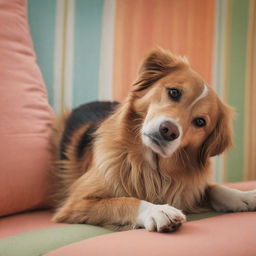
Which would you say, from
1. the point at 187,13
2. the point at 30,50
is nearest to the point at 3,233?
the point at 30,50

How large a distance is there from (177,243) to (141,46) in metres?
1.47

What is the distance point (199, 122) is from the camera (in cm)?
158

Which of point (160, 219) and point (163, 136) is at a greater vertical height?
point (163, 136)

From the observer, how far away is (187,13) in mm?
2498

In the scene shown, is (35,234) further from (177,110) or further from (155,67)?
(155,67)

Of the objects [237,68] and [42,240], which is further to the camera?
[237,68]

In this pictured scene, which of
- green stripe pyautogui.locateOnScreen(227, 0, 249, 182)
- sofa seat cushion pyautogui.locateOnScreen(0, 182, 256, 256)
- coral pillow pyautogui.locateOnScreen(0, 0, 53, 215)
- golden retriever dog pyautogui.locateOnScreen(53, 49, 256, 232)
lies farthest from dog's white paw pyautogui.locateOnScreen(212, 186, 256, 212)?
green stripe pyautogui.locateOnScreen(227, 0, 249, 182)

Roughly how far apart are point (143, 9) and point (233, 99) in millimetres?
706

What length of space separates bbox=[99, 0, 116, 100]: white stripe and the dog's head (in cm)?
67

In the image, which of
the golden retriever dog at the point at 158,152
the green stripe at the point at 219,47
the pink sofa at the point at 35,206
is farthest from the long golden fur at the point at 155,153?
the green stripe at the point at 219,47

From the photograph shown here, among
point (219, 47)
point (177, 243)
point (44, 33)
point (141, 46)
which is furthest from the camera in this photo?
point (219, 47)

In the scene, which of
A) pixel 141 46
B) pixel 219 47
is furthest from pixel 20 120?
pixel 219 47

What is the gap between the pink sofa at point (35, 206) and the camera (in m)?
1.11

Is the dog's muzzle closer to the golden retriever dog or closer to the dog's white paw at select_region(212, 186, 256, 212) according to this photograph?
the golden retriever dog
